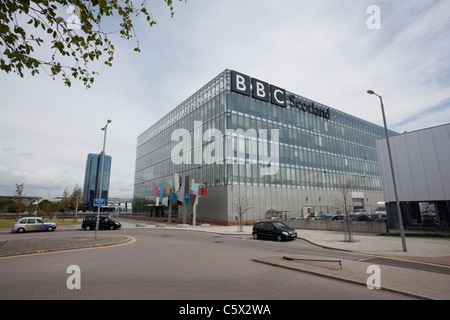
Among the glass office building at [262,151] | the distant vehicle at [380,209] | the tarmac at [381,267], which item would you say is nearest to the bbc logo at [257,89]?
the glass office building at [262,151]

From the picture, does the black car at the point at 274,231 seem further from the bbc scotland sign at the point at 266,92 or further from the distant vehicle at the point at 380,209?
the distant vehicle at the point at 380,209

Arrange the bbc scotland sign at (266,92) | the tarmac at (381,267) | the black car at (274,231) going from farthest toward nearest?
the bbc scotland sign at (266,92)
the black car at (274,231)
the tarmac at (381,267)

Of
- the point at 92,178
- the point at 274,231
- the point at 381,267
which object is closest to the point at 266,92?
A: the point at 274,231

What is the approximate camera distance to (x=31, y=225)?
91.3 ft

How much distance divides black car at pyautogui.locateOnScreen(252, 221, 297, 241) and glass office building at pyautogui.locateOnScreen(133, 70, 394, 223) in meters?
18.8

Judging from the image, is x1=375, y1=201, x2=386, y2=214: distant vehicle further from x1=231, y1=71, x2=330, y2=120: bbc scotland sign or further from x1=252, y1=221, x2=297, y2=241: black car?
x1=252, y1=221, x2=297, y2=241: black car

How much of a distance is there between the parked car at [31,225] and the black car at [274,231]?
82.9 feet

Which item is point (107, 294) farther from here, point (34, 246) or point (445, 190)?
point (445, 190)

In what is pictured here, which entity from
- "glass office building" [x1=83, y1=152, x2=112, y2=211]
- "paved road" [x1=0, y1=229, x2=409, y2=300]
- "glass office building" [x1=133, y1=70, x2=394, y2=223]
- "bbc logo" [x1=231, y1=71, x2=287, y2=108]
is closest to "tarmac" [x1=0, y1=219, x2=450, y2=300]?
"paved road" [x1=0, y1=229, x2=409, y2=300]

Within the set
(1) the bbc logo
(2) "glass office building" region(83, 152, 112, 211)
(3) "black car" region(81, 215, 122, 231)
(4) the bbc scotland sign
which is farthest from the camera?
(2) "glass office building" region(83, 152, 112, 211)

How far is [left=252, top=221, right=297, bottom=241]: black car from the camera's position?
18766 millimetres

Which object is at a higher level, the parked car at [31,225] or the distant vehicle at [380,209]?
the distant vehicle at [380,209]

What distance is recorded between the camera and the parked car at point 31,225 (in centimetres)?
2695
